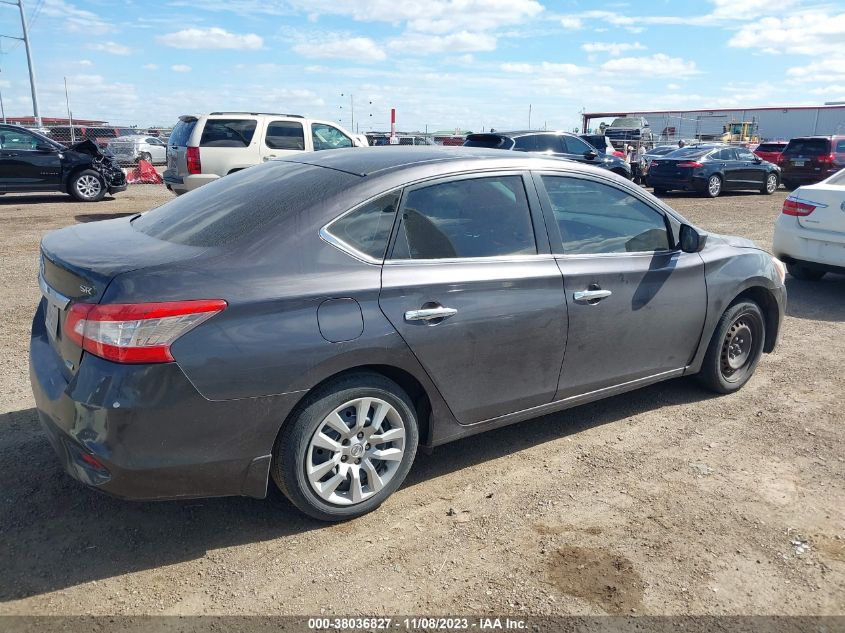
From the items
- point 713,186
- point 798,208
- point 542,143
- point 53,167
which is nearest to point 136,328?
point 798,208

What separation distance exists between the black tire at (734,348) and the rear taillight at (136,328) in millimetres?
3492

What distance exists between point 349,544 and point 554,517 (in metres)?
1.00

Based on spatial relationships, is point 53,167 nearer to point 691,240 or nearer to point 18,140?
point 18,140

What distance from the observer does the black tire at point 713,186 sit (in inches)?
783

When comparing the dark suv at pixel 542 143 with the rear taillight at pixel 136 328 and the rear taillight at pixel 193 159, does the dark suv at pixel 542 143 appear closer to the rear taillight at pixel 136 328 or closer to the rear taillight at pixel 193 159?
the rear taillight at pixel 193 159

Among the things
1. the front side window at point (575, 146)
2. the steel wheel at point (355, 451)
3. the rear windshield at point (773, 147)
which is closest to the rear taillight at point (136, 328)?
the steel wheel at point (355, 451)

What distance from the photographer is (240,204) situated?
11.1 ft

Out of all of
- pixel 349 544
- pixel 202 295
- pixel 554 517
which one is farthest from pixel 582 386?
pixel 202 295

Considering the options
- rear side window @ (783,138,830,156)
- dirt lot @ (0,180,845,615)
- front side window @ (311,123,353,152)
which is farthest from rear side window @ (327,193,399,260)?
rear side window @ (783,138,830,156)

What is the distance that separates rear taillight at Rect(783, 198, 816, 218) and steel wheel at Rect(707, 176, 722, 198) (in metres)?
12.7

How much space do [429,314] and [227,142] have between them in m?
10.8

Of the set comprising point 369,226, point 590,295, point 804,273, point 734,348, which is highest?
point 369,226

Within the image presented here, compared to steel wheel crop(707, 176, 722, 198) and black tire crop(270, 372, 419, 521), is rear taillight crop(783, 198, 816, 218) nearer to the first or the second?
black tire crop(270, 372, 419, 521)

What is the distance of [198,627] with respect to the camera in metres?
2.58
